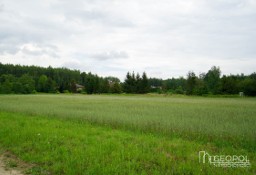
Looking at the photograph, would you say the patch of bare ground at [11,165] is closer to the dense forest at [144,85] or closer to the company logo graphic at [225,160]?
the company logo graphic at [225,160]

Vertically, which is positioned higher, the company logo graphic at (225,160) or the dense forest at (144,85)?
the dense forest at (144,85)

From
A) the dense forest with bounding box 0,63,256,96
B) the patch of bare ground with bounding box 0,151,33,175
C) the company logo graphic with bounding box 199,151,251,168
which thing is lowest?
the patch of bare ground with bounding box 0,151,33,175

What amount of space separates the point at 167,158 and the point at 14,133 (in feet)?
25.4

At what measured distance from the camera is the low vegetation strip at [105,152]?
20.4 ft

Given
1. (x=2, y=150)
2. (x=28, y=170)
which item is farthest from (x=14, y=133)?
(x=28, y=170)

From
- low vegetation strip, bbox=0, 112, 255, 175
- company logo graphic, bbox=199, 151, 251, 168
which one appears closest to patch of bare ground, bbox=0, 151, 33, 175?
low vegetation strip, bbox=0, 112, 255, 175

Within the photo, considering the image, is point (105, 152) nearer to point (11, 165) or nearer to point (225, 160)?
point (11, 165)

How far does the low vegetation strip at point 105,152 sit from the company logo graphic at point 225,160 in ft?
0.75

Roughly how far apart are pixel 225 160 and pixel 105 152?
4.15 m

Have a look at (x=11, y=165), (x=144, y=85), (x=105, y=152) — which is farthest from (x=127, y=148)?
(x=144, y=85)

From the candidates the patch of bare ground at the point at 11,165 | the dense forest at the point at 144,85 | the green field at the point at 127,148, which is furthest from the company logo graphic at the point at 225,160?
the dense forest at the point at 144,85

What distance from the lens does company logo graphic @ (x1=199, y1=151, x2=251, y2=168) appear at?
6.54m

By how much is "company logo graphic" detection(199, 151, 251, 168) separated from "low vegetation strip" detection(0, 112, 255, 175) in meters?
0.23

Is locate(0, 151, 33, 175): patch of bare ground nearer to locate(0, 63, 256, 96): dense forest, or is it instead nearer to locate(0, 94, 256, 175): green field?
locate(0, 94, 256, 175): green field
